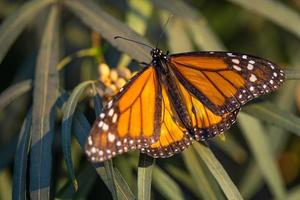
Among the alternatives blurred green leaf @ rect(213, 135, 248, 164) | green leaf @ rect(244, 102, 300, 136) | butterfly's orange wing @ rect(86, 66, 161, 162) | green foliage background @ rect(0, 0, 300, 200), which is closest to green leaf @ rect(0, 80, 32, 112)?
green foliage background @ rect(0, 0, 300, 200)

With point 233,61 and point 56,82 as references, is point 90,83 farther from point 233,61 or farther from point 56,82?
point 233,61

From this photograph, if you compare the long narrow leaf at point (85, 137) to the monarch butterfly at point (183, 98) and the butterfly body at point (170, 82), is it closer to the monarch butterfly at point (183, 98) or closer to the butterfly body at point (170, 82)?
the monarch butterfly at point (183, 98)

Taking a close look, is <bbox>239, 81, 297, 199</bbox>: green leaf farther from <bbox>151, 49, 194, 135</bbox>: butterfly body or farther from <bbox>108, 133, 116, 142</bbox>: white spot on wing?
<bbox>108, 133, 116, 142</bbox>: white spot on wing

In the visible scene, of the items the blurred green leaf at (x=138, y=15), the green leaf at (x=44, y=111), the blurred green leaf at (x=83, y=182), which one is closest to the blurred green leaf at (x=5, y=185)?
the blurred green leaf at (x=83, y=182)

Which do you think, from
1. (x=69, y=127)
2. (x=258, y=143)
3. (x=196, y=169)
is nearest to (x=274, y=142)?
(x=258, y=143)

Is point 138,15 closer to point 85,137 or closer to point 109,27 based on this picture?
point 109,27

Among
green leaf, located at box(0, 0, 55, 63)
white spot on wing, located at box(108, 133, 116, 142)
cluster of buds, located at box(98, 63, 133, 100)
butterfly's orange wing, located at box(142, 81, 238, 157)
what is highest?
green leaf, located at box(0, 0, 55, 63)
